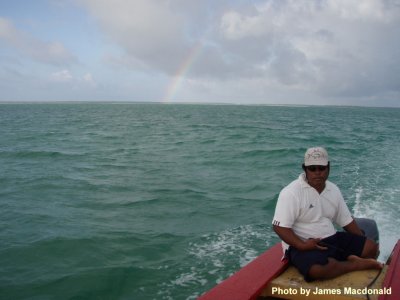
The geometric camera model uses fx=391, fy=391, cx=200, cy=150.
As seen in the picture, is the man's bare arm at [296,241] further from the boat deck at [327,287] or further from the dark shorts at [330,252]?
the boat deck at [327,287]

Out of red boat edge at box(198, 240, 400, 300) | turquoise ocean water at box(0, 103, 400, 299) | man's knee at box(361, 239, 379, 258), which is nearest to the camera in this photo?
red boat edge at box(198, 240, 400, 300)

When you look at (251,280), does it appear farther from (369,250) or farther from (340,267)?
(369,250)

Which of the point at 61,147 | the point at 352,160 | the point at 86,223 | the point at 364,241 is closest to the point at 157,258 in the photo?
the point at 86,223

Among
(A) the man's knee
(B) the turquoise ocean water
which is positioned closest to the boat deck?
(A) the man's knee

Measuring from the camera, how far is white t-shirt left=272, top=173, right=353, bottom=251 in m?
3.77

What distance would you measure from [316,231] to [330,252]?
0.23 m

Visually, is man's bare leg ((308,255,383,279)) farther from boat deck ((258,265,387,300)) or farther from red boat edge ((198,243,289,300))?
red boat edge ((198,243,289,300))

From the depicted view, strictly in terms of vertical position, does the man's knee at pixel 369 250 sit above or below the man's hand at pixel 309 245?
below

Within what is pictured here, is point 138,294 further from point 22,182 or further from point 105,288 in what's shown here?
point 22,182

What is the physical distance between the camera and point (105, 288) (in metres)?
6.05

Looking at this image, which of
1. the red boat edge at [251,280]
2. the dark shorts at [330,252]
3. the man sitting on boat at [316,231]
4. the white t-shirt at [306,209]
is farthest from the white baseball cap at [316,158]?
the red boat edge at [251,280]

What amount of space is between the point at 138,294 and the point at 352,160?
14.5m

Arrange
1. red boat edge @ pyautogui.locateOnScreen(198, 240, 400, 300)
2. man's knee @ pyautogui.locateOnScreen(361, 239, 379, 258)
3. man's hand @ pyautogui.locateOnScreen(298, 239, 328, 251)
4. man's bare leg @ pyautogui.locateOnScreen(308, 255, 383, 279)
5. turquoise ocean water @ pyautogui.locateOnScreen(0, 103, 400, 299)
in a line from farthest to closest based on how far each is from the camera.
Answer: turquoise ocean water @ pyautogui.locateOnScreen(0, 103, 400, 299), man's knee @ pyautogui.locateOnScreen(361, 239, 379, 258), man's hand @ pyautogui.locateOnScreen(298, 239, 328, 251), man's bare leg @ pyautogui.locateOnScreen(308, 255, 383, 279), red boat edge @ pyautogui.locateOnScreen(198, 240, 400, 300)

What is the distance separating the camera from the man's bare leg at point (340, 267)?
365 centimetres
